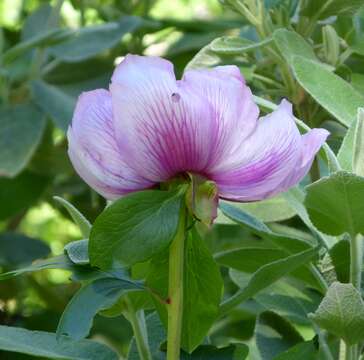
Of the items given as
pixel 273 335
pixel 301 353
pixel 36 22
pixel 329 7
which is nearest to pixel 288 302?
pixel 273 335

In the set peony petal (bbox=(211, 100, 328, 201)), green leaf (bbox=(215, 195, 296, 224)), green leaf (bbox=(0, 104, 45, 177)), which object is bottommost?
green leaf (bbox=(0, 104, 45, 177))

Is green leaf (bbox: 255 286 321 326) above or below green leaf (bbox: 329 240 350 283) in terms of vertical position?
below

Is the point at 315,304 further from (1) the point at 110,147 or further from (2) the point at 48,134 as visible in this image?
(2) the point at 48,134

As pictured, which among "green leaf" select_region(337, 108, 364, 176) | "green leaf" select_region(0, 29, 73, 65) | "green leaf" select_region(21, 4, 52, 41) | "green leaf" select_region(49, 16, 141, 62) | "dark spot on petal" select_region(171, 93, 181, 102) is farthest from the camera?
"green leaf" select_region(21, 4, 52, 41)

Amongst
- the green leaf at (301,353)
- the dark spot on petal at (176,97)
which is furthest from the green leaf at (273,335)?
the dark spot on petal at (176,97)

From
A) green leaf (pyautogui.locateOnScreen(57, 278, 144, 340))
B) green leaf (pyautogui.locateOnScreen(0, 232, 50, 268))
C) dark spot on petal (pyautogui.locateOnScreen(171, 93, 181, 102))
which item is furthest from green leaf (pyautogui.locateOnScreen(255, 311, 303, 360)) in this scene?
green leaf (pyautogui.locateOnScreen(0, 232, 50, 268))

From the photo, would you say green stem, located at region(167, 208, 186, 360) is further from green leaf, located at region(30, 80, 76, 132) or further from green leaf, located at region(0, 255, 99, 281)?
green leaf, located at region(30, 80, 76, 132)

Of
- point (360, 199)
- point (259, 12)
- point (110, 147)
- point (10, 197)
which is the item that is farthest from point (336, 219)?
point (10, 197)
